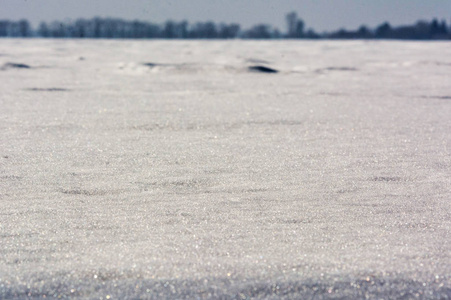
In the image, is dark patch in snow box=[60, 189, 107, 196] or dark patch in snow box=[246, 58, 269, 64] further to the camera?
dark patch in snow box=[246, 58, 269, 64]

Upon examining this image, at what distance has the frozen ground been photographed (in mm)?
1181

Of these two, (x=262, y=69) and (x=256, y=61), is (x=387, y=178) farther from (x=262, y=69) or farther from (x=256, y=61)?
(x=256, y=61)

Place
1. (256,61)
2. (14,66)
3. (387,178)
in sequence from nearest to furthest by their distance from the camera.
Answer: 1. (387,178)
2. (14,66)
3. (256,61)

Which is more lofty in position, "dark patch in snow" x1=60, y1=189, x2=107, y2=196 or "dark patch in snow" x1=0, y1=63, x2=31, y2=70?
"dark patch in snow" x1=0, y1=63, x2=31, y2=70

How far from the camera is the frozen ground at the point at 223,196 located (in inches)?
46.5

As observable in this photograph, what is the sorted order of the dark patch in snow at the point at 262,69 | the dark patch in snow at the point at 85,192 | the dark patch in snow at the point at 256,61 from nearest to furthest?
the dark patch in snow at the point at 85,192, the dark patch in snow at the point at 262,69, the dark patch in snow at the point at 256,61

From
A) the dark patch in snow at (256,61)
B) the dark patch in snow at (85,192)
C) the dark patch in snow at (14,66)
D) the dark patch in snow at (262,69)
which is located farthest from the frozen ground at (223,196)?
the dark patch in snow at (256,61)

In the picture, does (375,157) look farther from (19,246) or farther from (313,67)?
(313,67)

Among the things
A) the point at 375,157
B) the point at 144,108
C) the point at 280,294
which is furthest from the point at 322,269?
the point at 144,108

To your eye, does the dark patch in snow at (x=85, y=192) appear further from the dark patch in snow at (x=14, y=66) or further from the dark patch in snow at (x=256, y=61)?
the dark patch in snow at (x=256, y=61)

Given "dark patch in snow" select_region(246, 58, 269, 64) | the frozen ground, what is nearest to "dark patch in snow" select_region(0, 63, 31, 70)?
the frozen ground

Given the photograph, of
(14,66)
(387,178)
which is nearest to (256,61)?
(14,66)

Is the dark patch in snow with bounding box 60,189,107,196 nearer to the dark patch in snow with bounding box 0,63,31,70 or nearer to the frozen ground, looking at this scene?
the frozen ground

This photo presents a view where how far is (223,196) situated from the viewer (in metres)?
1.71
